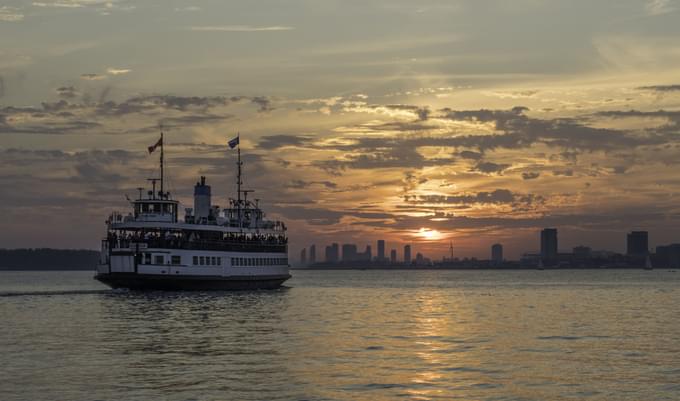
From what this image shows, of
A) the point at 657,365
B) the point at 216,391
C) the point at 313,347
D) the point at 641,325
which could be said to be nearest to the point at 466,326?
the point at 641,325

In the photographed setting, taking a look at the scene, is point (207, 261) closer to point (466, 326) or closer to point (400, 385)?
point (466, 326)

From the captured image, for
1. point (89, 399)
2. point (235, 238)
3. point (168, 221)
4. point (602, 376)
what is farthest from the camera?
point (235, 238)

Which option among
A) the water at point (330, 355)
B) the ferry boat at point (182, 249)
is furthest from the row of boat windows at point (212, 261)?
the water at point (330, 355)

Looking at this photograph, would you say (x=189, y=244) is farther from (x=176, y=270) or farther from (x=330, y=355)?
(x=330, y=355)

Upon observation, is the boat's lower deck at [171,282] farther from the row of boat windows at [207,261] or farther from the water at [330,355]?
the water at [330,355]

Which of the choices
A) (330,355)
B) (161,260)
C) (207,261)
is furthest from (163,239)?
(330,355)

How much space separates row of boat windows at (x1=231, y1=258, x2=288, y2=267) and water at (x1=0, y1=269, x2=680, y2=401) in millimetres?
28262

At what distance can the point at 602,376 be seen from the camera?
38812mm

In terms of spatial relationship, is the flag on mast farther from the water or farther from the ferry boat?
the water

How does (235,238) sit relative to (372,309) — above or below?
above

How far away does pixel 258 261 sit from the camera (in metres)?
116

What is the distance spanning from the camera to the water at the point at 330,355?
34531 millimetres

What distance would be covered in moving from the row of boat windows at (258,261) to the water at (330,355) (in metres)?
28.3

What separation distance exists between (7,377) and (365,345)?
21.2 metres
